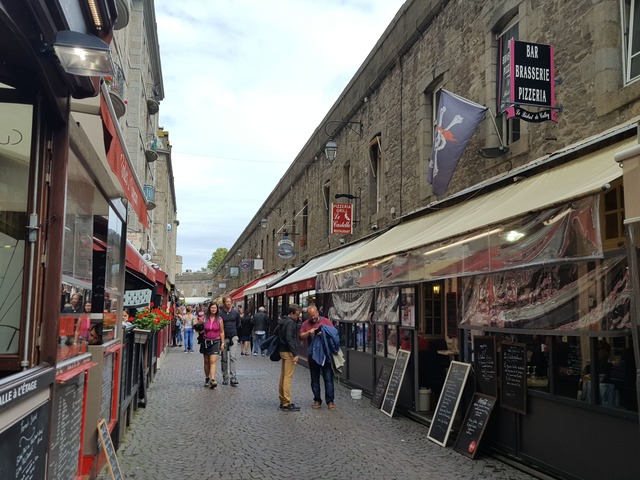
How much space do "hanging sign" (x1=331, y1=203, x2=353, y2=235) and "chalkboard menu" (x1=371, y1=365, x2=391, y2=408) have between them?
242 inches

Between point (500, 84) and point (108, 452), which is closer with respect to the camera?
point (108, 452)

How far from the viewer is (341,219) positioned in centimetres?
1581

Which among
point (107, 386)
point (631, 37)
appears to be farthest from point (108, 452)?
point (631, 37)

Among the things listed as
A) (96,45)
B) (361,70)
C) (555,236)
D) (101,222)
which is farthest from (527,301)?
(361,70)

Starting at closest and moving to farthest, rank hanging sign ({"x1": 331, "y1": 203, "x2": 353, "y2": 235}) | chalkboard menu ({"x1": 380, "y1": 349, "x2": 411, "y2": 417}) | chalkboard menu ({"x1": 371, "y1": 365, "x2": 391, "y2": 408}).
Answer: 1. chalkboard menu ({"x1": 380, "y1": 349, "x2": 411, "y2": 417})
2. chalkboard menu ({"x1": 371, "y1": 365, "x2": 391, "y2": 408})
3. hanging sign ({"x1": 331, "y1": 203, "x2": 353, "y2": 235})

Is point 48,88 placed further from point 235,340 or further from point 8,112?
point 235,340

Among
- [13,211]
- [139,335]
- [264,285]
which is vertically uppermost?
[264,285]

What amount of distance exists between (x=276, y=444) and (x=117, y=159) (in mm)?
4477

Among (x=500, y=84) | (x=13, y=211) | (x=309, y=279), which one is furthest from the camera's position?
(x=309, y=279)

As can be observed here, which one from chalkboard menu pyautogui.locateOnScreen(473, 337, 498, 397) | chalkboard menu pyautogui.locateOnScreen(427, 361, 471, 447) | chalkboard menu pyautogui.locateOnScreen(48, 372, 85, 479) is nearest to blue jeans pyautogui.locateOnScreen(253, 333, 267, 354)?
chalkboard menu pyautogui.locateOnScreen(427, 361, 471, 447)

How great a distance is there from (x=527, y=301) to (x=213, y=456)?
3.87m

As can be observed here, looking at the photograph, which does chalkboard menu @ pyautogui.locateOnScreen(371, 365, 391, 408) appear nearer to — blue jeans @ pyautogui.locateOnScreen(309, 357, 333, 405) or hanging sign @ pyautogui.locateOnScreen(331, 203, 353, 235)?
blue jeans @ pyautogui.locateOnScreen(309, 357, 333, 405)

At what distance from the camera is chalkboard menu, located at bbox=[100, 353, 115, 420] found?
5297mm

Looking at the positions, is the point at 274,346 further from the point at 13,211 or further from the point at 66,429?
the point at 13,211
